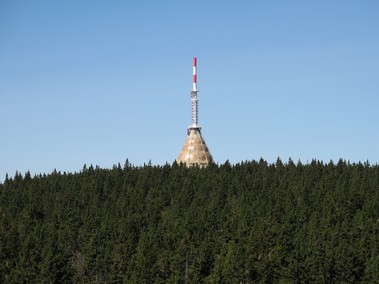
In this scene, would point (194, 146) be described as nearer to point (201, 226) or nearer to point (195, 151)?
point (195, 151)

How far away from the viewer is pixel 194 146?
153625 mm

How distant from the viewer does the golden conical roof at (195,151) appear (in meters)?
150

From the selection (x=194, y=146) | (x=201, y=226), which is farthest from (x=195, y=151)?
(x=201, y=226)

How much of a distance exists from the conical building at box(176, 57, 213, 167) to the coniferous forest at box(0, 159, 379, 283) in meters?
2.10

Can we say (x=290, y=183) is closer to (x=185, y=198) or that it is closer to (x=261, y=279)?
(x=185, y=198)

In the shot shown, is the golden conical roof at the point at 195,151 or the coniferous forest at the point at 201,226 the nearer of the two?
the coniferous forest at the point at 201,226

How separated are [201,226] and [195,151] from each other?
3675 centimetres

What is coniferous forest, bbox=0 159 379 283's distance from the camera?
10231cm

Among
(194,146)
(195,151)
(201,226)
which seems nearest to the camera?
(201,226)

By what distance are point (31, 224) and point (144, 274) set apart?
1782 inches

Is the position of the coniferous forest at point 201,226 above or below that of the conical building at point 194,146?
below

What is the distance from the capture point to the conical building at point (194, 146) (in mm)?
148625

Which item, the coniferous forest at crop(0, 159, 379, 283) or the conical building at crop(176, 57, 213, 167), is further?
the conical building at crop(176, 57, 213, 167)

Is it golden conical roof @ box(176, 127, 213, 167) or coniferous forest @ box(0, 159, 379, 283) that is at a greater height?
golden conical roof @ box(176, 127, 213, 167)
